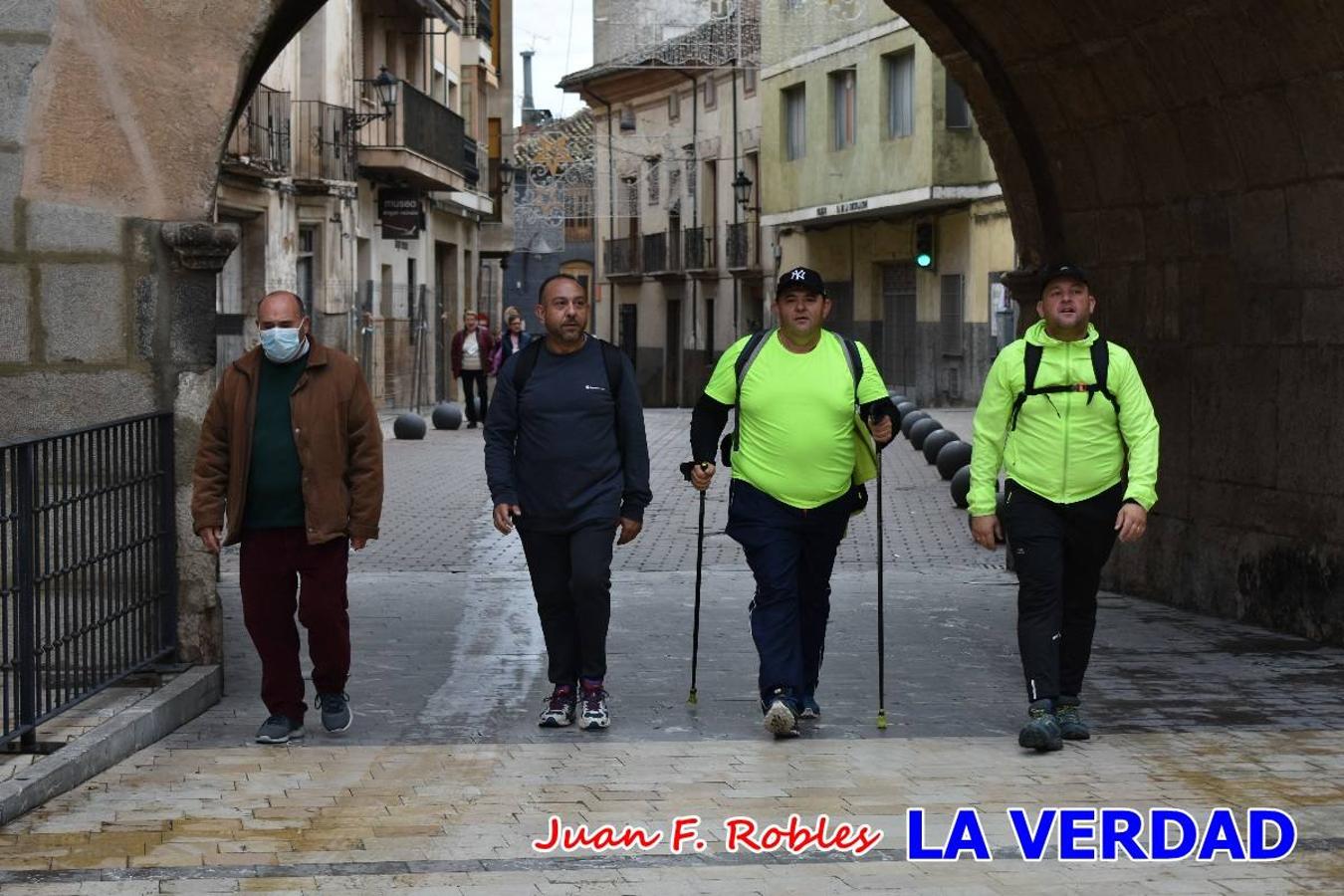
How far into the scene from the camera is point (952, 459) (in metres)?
20.8

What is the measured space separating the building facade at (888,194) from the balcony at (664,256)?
888cm

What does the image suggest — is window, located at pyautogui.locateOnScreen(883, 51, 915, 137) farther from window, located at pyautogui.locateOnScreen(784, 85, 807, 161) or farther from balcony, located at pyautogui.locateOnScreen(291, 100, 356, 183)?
balcony, located at pyautogui.locateOnScreen(291, 100, 356, 183)

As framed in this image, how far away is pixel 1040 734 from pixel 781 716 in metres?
0.91

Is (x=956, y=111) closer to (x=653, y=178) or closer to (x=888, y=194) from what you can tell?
(x=888, y=194)

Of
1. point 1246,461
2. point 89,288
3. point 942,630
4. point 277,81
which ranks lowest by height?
point 942,630

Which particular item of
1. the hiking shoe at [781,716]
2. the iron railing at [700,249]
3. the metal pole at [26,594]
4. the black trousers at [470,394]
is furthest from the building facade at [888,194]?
the metal pole at [26,594]

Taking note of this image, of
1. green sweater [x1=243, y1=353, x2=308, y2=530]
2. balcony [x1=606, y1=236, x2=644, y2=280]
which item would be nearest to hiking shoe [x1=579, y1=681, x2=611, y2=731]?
green sweater [x1=243, y1=353, x2=308, y2=530]

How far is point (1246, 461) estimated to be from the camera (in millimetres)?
11820

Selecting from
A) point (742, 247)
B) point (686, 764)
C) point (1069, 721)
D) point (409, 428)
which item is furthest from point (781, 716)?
point (742, 247)

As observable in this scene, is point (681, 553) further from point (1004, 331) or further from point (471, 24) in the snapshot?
point (471, 24)

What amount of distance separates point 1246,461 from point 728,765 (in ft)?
16.0

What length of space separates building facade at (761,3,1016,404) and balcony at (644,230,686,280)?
888 cm

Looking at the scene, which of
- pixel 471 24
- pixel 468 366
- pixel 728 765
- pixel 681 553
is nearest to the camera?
pixel 728 765

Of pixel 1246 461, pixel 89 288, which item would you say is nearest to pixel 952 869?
pixel 89 288
